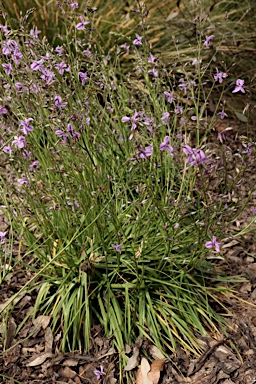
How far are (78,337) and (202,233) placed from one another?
86cm

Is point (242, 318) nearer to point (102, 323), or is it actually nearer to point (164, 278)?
point (164, 278)

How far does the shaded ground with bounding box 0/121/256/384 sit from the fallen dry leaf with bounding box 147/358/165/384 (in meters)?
0.05

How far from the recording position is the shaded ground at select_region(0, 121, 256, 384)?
2.48 metres

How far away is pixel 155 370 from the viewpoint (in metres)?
2.47

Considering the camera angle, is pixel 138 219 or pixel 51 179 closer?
pixel 138 219

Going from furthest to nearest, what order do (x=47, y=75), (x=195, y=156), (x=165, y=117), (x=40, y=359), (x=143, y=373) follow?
(x=40, y=359)
(x=143, y=373)
(x=47, y=75)
(x=165, y=117)
(x=195, y=156)

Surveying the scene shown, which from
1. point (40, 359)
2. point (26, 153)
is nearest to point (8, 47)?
point (26, 153)

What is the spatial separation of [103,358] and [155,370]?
28 cm

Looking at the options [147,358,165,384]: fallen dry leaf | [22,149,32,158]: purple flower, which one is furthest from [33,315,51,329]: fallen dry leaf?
[22,149,32,158]: purple flower

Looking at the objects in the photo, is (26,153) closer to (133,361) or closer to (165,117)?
(165,117)

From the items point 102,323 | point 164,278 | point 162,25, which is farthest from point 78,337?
point 162,25

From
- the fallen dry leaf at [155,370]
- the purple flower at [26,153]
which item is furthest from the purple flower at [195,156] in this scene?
the fallen dry leaf at [155,370]

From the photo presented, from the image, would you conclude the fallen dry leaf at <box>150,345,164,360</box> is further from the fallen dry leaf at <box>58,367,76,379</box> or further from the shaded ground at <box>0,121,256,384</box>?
the fallen dry leaf at <box>58,367,76,379</box>

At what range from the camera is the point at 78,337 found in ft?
8.47
